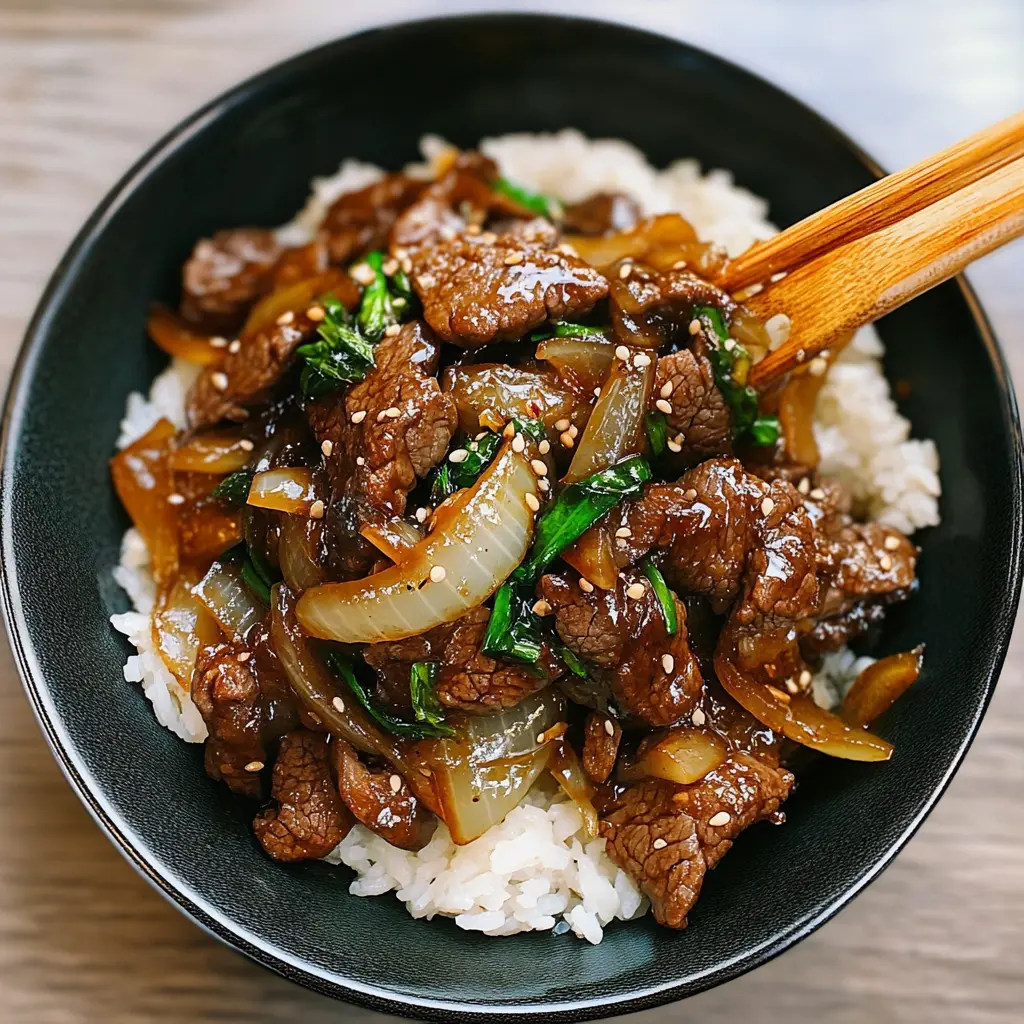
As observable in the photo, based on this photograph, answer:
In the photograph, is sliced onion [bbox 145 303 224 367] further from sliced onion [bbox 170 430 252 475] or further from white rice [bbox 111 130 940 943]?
sliced onion [bbox 170 430 252 475]

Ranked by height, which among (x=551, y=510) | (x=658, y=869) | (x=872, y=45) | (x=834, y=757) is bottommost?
(x=658, y=869)

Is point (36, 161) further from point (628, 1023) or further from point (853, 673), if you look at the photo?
point (628, 1023)

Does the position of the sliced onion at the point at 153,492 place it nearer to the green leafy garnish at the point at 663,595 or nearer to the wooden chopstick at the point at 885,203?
the green leafy garnish at the point at 663,595

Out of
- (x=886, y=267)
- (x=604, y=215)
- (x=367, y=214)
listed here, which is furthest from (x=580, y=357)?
(x=367, y=214)

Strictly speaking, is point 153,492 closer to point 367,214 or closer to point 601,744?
point 367,214

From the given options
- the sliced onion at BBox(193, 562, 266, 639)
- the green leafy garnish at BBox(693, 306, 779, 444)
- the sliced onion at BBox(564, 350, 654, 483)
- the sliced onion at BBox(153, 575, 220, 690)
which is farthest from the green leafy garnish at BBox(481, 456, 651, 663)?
the sliced onion at BBox(153, 575, 220, 690)

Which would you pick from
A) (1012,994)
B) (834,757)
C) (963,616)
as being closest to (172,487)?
(834,757)
